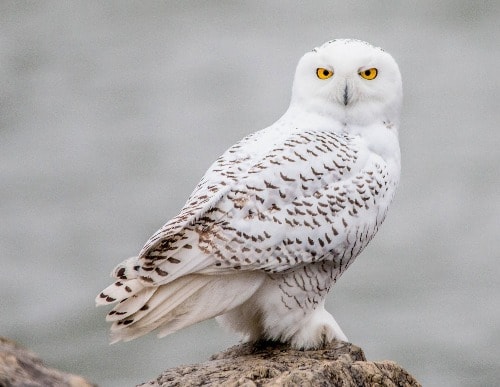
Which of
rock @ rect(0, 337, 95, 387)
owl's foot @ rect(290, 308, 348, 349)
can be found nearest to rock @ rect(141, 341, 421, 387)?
owl's foot @ rect(290, 308, 348, 349)

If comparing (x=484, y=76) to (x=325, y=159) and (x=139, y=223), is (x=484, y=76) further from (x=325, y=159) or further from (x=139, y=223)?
(x=325, y=159)

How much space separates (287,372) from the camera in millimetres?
4586

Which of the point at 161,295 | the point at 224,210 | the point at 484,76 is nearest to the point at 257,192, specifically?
the point at 224,210

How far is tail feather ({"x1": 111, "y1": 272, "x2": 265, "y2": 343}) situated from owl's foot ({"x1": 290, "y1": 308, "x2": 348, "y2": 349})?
0.39m

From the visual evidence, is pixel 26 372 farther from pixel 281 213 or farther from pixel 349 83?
pixel 349 83

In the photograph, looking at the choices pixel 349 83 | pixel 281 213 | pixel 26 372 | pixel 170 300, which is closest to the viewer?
pixel 26 372

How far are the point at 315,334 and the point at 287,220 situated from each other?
1.84 ft

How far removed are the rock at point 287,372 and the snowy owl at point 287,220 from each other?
8.4 inches

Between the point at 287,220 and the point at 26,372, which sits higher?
the point at 287,220

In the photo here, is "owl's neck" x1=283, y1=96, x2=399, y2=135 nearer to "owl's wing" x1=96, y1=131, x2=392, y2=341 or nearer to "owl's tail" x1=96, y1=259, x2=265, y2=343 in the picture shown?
"owl's wing" x1=96, y1=131, x2=392, y2=341

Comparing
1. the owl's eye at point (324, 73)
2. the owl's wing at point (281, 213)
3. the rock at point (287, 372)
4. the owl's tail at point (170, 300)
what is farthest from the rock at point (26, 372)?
the owl's eye at point (324, 73)

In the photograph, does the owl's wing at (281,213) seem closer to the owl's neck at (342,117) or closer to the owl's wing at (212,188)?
the owl's wing at (212,188)

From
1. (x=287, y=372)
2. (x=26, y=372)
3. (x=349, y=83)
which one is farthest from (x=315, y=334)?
(x=26, y=372)

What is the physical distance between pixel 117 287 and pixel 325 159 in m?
1.08
